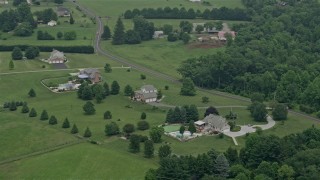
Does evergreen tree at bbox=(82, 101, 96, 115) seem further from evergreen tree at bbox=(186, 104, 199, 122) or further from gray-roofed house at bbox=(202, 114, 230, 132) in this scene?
gray-roofed house at bbox=(202, 114, 230, 132)

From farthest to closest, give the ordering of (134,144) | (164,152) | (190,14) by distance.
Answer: (190,14) → (134,144) → (164,152)

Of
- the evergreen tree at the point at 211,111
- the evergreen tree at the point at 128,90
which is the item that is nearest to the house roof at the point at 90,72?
the evergreen tree at the point at 128,90

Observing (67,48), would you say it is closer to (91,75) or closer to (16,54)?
(16,54)

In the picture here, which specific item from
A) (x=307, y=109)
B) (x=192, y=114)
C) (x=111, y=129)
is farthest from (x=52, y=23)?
(x=307, y=109)

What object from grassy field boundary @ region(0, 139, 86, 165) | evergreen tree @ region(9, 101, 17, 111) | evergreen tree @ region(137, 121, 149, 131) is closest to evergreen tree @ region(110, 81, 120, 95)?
evergreen tree @ region(9, 101, 17, 111)

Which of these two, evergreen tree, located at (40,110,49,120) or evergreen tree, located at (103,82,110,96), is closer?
evergreen tree, located at (40,110,49,120)

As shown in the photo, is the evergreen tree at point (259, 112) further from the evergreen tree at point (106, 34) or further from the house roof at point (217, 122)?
the evergreen tree at point (106, 34)
